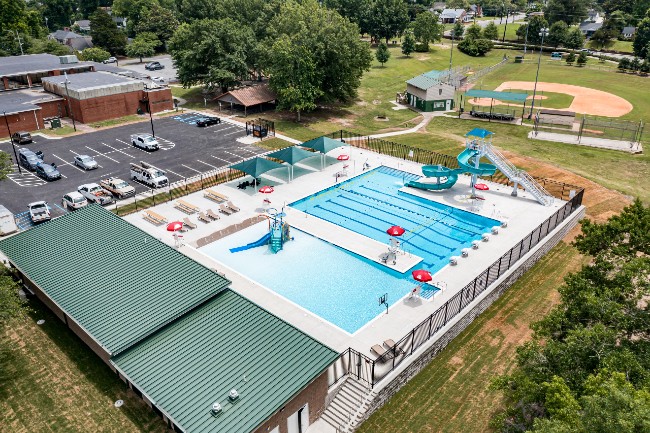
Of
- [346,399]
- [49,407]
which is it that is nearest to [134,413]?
[49,407]

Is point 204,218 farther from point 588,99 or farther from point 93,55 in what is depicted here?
point 93,55

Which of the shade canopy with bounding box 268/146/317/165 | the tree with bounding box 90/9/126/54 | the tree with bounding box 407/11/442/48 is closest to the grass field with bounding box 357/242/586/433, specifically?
the shade canopy with bounding box 268/146/317/165

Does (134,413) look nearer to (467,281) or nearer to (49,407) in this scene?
(49,407)

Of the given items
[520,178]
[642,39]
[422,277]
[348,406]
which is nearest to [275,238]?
[422,277]

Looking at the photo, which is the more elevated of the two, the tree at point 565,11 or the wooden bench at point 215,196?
the tree at point 565,11

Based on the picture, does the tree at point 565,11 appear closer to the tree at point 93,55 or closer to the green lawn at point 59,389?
the tree at point 93,55

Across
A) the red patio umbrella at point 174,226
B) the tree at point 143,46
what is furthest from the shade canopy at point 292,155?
the tree at point 143,46

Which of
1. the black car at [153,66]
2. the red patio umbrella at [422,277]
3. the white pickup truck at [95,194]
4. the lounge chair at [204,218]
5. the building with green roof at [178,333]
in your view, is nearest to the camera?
the building with green roof at [178,333]
